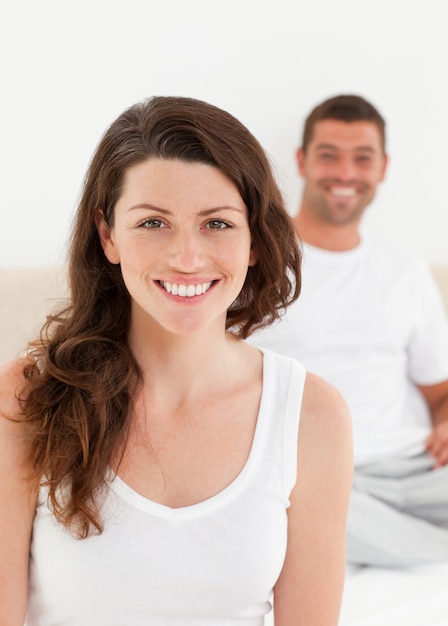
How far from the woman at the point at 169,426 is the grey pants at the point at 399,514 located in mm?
685

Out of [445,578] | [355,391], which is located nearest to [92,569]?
[445,578]

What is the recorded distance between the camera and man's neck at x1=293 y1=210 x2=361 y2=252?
2.74 meters

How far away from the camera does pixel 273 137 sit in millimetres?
2852

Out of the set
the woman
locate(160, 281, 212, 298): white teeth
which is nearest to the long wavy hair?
the woman

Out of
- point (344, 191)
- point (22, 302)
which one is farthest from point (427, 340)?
point (22, 302)

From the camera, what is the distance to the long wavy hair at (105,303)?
125 cm

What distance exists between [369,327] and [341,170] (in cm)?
47

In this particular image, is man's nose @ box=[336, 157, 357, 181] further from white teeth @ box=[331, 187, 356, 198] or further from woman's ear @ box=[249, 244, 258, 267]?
woman's ear @ box=[249, 244, 258, 267]

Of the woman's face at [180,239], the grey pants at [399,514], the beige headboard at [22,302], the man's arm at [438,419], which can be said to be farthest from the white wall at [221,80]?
the woman's face at [180,239]

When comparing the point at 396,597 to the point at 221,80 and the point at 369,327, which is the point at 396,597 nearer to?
the point at 369,327

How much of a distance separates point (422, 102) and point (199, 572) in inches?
83.1

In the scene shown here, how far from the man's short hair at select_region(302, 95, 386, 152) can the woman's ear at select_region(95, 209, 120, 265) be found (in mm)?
1519

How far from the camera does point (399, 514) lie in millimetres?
2225

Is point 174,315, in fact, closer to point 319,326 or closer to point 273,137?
point 319,326
